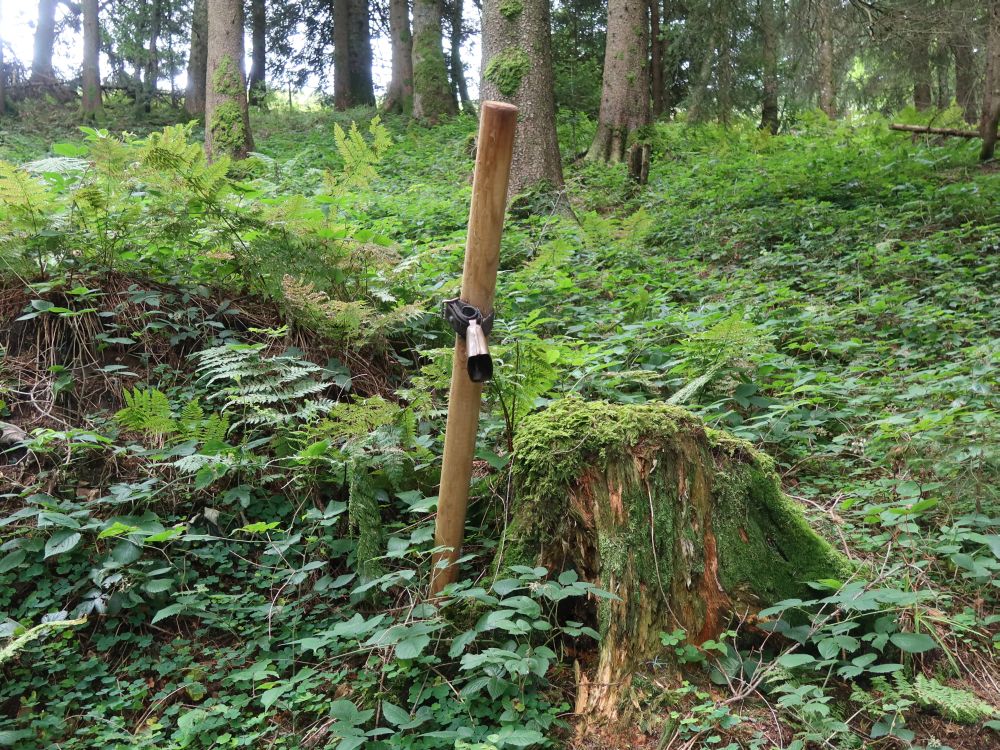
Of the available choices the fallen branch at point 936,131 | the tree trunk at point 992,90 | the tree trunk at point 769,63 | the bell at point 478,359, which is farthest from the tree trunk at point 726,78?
the bell at point 478,359

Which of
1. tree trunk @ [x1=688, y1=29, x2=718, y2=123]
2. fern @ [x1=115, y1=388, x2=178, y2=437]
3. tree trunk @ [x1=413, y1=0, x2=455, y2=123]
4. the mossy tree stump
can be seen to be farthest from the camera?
tree trunk @ [x1=413, y1=0, x2=455, y2=123]

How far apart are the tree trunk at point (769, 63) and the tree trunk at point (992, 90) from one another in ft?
9.85

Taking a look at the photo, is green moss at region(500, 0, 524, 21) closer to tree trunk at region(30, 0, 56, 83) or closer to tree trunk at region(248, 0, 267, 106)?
tree trunk at region(248, 0, 267, 106)

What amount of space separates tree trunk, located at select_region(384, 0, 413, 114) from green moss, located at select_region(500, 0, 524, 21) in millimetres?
11655

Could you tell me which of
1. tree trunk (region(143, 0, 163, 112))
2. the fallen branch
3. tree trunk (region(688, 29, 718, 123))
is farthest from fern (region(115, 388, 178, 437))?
tree trunk (region(143, 0, 163, 112))

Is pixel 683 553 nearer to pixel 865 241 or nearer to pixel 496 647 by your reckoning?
pixel 496 647

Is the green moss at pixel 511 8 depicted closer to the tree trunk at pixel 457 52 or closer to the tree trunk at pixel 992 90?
the tree trunk at pixel 992 90

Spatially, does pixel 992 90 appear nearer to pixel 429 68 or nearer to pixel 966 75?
pixel 966 75

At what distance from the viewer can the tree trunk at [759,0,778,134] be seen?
12.0 meters

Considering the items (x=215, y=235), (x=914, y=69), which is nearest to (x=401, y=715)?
(x=215, y=235)

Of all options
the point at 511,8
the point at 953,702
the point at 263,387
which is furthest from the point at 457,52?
the point at 953,702

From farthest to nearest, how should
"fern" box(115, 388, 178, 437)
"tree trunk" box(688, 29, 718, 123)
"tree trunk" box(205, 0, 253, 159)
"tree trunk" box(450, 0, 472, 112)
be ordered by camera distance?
1. "tree trunk" box(450, 0, 472, 112)
2. "tree trunk" box(688, 29, 718, 123)
3. "tree trunk" box(205, 0, 253, 159)
4. "fern" box(115, 388, 178, 437)

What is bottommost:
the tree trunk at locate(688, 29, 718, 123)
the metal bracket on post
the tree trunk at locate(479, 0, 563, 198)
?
the metal bracket on post

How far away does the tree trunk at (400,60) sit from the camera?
19.5 metres
